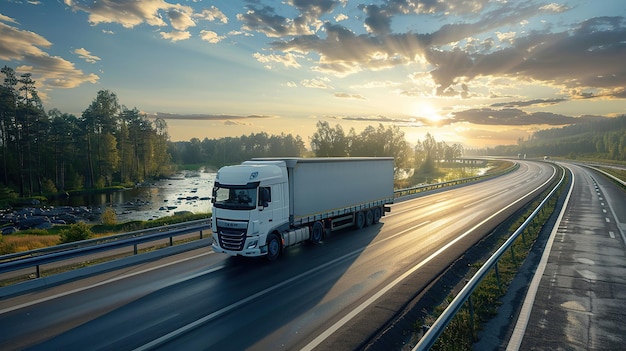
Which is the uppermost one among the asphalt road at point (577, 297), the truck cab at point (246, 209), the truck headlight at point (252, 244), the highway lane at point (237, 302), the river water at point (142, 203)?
the truck cab at point (246, 209)

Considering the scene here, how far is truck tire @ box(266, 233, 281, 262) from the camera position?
44.8ft

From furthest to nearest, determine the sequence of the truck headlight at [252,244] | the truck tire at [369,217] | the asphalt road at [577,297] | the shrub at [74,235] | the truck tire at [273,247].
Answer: the truck tire at [369,217] → the shrub at [74,235] → the truck tire at [273,247] → the truck headlight at [252,244] → the asphalt road at [577,297]

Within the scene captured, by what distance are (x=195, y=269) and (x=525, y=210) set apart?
947 inches

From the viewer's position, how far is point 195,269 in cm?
1294

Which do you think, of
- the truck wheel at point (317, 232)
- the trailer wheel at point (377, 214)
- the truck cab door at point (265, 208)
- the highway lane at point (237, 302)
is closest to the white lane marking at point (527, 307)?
the highway lane at point (237, 302)

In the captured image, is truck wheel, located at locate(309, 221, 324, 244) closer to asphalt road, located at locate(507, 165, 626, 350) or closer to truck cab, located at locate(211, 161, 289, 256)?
truck cab, located at locate(211, 161, 289, 256)

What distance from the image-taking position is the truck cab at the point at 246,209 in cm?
1292

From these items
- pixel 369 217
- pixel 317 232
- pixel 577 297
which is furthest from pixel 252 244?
pixel 577 297

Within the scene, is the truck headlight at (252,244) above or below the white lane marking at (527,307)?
above

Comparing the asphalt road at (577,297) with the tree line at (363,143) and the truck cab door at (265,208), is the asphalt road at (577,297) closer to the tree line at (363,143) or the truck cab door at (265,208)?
the truck cab door at (265,208)

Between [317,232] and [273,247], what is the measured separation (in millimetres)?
3350

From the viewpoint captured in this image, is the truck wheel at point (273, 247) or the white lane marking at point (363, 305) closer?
the white lane marking at point (363, 305)

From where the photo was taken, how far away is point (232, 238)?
13.1 m

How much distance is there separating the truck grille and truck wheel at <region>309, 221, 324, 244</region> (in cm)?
429
